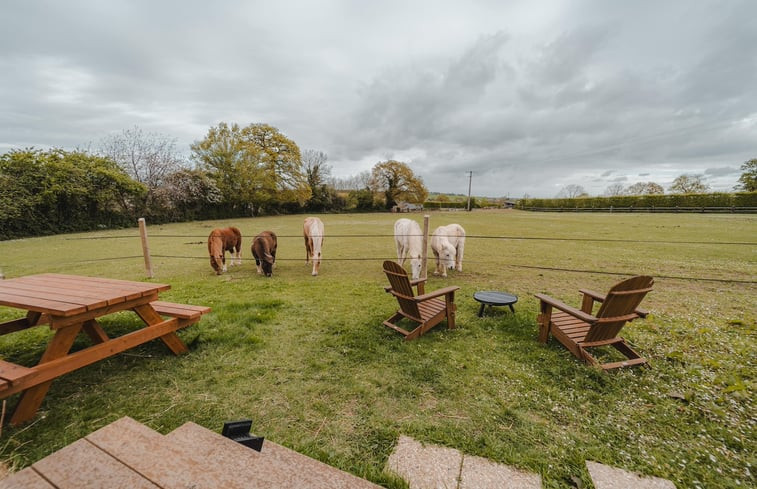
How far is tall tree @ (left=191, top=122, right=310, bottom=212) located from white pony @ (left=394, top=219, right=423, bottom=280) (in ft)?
88.9

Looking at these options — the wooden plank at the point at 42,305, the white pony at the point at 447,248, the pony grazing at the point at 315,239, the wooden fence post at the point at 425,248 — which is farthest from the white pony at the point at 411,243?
the wooden plank at the point at 42,305

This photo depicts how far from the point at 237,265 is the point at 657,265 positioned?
1258cm

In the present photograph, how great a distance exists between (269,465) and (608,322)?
11.4 ft

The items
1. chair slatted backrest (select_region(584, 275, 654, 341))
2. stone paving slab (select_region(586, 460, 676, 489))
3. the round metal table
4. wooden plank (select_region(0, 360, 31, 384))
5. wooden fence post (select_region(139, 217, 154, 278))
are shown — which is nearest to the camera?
stone paving slab (select_region(586, 460, 676, 489))

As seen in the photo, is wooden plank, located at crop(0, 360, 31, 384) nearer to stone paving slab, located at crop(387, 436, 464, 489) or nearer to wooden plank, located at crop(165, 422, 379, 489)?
wooden plank, located at crop(165, 422, 379, 489)

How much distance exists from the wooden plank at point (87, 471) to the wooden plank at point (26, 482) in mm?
15

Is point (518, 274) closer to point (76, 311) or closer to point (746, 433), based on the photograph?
point (746, 433)

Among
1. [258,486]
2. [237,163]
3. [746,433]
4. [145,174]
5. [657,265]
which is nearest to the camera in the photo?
[258,486]

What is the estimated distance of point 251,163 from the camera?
31.4 metres

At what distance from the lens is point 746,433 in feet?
7.77

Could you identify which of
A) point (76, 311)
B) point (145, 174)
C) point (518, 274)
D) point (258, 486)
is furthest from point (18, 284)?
point (145, 174)

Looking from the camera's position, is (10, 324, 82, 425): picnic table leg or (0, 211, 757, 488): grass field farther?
(10, 324, 82, 425): picnic table leg

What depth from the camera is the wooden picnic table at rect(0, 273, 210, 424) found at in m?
2.44

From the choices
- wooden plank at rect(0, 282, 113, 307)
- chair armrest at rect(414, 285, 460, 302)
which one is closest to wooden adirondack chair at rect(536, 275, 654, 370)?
chair armrest at rect(414, 285, 460, 302)
